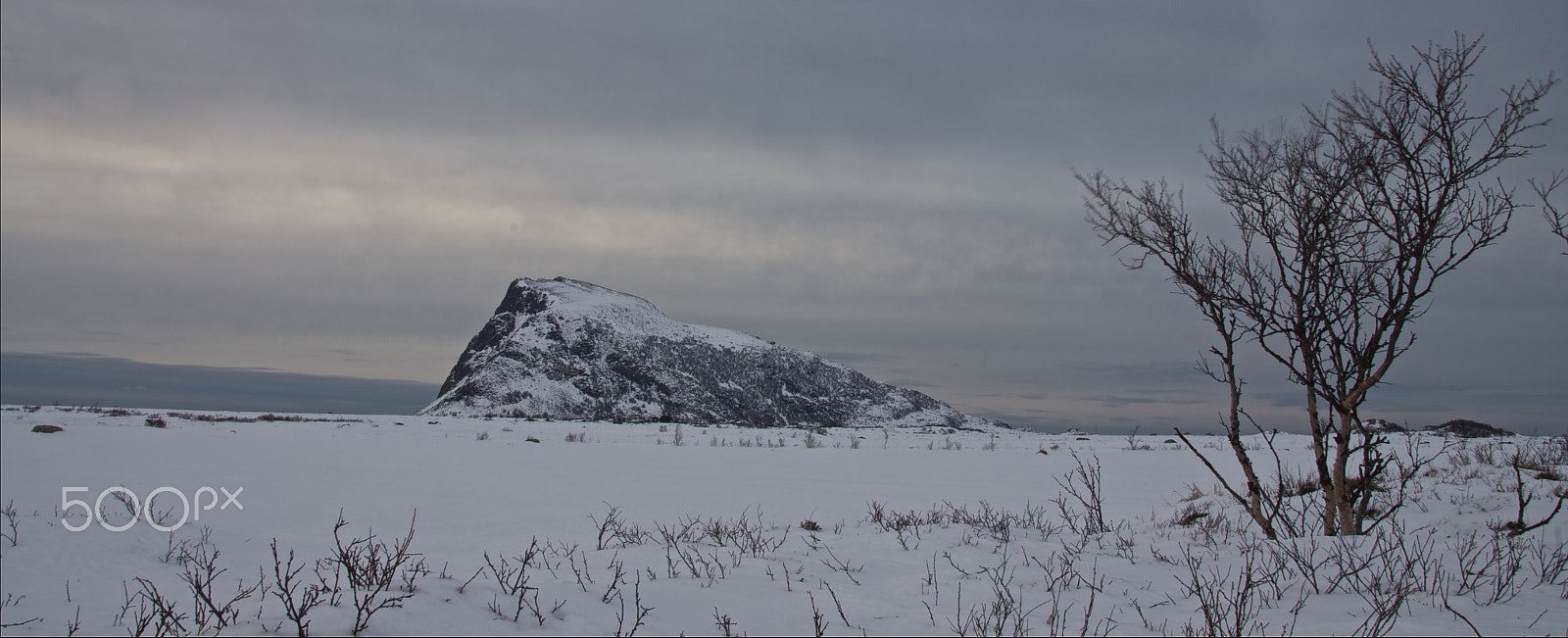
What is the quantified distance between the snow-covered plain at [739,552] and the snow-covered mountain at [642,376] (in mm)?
27072

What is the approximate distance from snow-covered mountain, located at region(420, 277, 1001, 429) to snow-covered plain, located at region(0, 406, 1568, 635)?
88.8ft

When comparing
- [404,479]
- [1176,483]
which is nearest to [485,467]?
[404,479]

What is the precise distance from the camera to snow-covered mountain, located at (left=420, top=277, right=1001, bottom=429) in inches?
1666

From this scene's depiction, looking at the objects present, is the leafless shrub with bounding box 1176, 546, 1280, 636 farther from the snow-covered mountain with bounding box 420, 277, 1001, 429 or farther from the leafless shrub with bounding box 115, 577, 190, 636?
→ the snow-covered mountain with bounding box 420, 277, 1001, 429

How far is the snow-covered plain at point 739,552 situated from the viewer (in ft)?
11.8

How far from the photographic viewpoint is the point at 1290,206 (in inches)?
A: 251

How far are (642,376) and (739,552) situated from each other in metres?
41.8

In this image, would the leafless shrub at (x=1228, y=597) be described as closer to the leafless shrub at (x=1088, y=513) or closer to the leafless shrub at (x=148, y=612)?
the leafless shrub at (x=1088, y=513)

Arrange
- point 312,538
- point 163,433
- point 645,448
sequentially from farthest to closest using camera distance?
point 645,448, point 163,433, point 312,538

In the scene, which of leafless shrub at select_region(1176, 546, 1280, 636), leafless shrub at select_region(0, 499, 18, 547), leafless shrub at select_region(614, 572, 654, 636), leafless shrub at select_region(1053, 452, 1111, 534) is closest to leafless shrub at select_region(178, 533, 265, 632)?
leafless shrub at select_region(0, 499, 18, 547)

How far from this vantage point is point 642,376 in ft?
153

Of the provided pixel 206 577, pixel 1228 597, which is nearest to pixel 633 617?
pixel 1228 597

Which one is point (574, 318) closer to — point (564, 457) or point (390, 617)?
point (564, 457)

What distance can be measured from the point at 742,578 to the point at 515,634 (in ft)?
5.22
